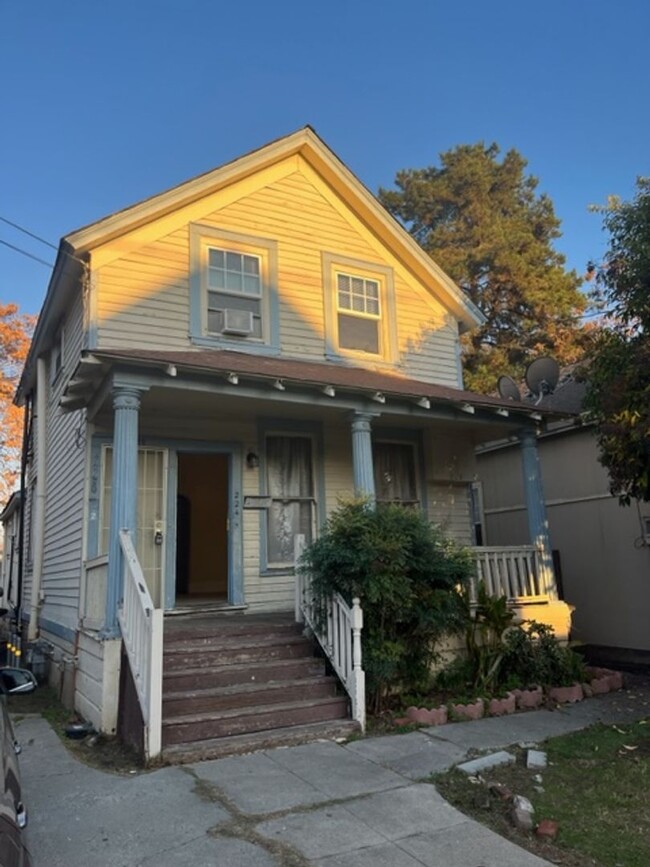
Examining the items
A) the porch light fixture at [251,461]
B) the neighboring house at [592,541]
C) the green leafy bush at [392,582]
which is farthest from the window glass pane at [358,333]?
the green leafy bush at [392,582]

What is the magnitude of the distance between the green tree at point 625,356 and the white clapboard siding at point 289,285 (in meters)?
3.09

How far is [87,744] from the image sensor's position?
5.78 m

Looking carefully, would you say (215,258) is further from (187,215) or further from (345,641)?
(345,641)

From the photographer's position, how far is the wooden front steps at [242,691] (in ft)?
17.6

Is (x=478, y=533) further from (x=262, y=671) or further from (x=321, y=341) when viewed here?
(x=262, y=671)

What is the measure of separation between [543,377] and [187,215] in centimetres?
642

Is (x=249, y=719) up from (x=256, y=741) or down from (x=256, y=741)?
up

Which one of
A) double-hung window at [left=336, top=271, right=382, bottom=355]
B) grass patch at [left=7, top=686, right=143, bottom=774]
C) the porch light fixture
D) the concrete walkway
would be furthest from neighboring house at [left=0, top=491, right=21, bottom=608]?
the concrete walkway

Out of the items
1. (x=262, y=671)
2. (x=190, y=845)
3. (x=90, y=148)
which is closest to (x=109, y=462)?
(x=262, y=671)

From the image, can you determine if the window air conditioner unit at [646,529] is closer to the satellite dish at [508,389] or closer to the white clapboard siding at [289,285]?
the satellite dish at [508,389]

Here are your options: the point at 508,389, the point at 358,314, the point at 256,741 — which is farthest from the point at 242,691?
the point at 508,389

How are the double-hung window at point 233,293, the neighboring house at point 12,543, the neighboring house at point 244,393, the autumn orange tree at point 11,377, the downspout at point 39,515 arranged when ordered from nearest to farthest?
1. the neighboring house at point 244,393
2. the double-hung window at point 233,293
3. the downspout at point 39,515
4. the neighboring house at point 12,543
5. the autumn orange tree at point 11,377

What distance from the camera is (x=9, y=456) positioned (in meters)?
26.6

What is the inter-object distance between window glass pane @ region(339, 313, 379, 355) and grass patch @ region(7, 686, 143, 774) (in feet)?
20.3
